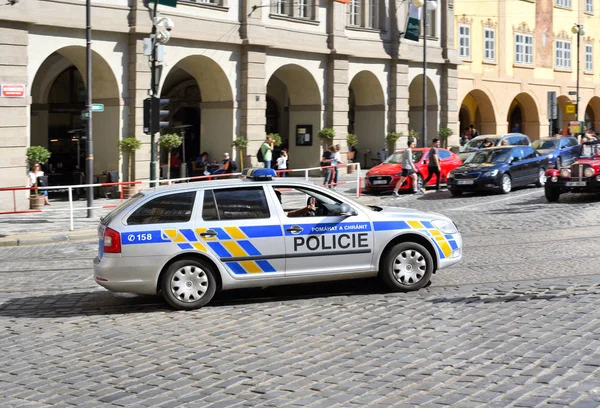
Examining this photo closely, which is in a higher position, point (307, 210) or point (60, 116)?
point (60, 116)

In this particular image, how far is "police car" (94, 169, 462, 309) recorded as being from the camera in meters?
11.4

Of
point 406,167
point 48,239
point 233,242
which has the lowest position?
point 48,239

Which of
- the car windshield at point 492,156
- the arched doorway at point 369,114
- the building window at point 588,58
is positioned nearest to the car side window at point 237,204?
the car windshield at point 492,156

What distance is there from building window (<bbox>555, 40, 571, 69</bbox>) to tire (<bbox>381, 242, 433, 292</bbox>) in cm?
4606

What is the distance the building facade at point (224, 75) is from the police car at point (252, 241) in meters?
14.9

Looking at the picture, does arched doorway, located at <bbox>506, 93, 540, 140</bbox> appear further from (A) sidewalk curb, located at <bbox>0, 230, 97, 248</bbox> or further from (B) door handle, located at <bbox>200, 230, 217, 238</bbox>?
(B) door handle, located at <bbox>200, 230, 217, 238</bbox>

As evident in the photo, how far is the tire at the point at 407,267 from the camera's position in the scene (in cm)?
1202

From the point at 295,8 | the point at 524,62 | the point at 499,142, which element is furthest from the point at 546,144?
the point at 524,62

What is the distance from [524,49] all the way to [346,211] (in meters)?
42.8

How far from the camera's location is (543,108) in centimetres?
5416

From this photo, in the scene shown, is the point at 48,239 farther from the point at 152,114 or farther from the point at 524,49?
the point at 524,49

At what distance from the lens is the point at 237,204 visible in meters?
11.7

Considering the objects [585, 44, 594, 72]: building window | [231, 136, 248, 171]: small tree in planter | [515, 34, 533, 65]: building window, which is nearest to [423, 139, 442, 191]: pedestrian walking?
[231, 136, 248, 171]: small tree in planter

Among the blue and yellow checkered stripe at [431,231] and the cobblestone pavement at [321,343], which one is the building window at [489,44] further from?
the blue and yellow checkered stripe at [431,231]
